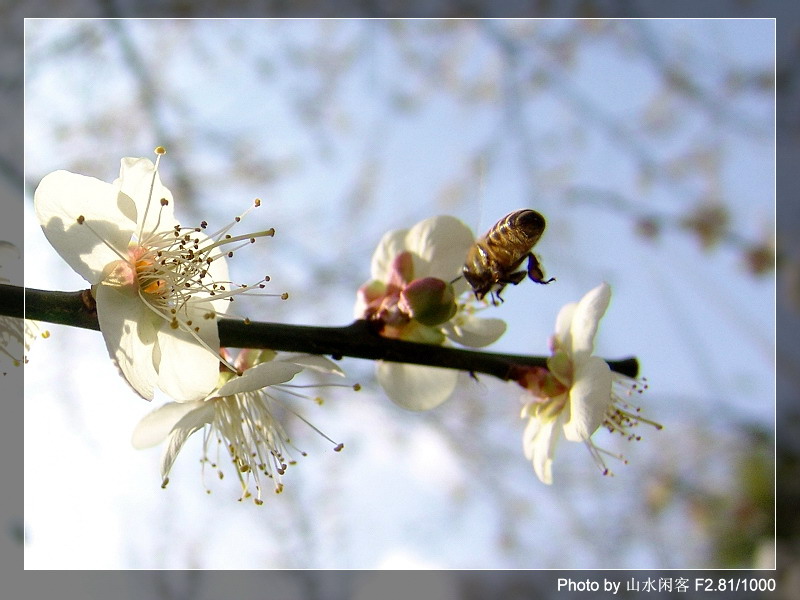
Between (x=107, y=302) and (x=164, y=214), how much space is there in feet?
0.45

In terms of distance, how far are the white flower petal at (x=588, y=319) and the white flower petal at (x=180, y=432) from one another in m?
0.41

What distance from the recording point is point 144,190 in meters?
0.62

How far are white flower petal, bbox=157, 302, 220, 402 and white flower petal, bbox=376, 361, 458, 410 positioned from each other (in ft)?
0.81

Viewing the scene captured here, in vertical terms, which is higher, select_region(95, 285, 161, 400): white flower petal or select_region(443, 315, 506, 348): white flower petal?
select_region(443, 315, 506, 348): white flower petal

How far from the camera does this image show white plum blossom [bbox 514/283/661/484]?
64 cm

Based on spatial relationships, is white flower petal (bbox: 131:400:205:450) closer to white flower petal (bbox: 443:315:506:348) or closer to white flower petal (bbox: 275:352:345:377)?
white flower petal (bbox: 275:352:345:377)

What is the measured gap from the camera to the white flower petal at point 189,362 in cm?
57

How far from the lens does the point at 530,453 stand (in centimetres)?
75

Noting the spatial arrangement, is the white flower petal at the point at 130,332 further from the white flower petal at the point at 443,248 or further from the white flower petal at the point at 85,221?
the white flower petal at the point at 443,248

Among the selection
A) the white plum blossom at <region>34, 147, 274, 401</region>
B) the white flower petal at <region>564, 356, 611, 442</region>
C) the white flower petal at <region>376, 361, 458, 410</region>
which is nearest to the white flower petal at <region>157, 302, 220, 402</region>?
the white plum blossom at <region>34, 147, 274, 401</region>

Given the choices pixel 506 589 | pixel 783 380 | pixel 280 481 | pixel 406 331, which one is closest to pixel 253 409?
pixel 280 481

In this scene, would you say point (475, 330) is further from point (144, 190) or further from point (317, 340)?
point (144, 190)

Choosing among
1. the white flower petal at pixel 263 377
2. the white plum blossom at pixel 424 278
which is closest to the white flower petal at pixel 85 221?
the white flower petal at pixel 263 377

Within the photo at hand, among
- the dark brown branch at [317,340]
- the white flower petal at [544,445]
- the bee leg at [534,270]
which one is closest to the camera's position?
the dark brown branch at [317,340]
